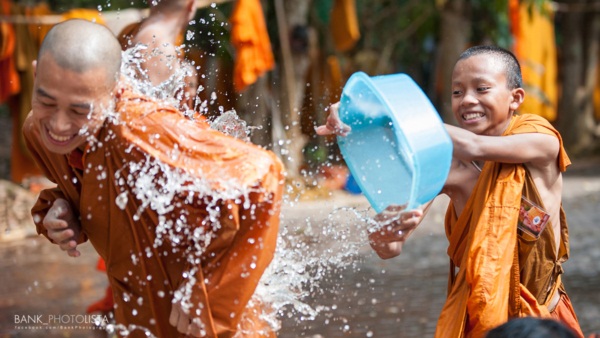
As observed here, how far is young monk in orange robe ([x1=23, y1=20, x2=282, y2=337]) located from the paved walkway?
111 cm

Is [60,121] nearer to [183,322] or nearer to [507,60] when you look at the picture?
[183,322]

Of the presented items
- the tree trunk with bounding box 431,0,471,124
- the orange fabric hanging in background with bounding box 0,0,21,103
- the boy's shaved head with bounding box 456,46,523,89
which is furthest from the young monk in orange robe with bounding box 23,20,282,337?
the tree trunk with bounding box 431,0,471,124

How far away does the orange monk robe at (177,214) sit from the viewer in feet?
8.74

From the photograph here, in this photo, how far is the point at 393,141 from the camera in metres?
3.42

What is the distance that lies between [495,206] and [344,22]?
8907 millimetres

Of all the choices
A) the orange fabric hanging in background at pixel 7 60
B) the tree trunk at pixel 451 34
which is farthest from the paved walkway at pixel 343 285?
the tree trunk at pixel 451 34

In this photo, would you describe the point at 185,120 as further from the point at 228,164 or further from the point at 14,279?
the point at 14,279

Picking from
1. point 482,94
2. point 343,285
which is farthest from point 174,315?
point 343,285

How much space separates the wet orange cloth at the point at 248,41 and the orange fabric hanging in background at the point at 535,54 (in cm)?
452

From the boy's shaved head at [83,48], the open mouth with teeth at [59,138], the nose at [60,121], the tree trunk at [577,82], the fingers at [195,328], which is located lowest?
the tree trunk at [577,82]

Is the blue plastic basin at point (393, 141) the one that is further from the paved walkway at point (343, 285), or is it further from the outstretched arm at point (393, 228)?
the paved walkway at point (343, 285)

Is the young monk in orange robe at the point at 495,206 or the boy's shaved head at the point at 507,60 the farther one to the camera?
the boy's shaved head at the point at 507,60

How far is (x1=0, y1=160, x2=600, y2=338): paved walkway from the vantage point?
5.68 m

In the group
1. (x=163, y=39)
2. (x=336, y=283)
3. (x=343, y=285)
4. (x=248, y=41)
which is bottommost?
(x=343, y=285)
